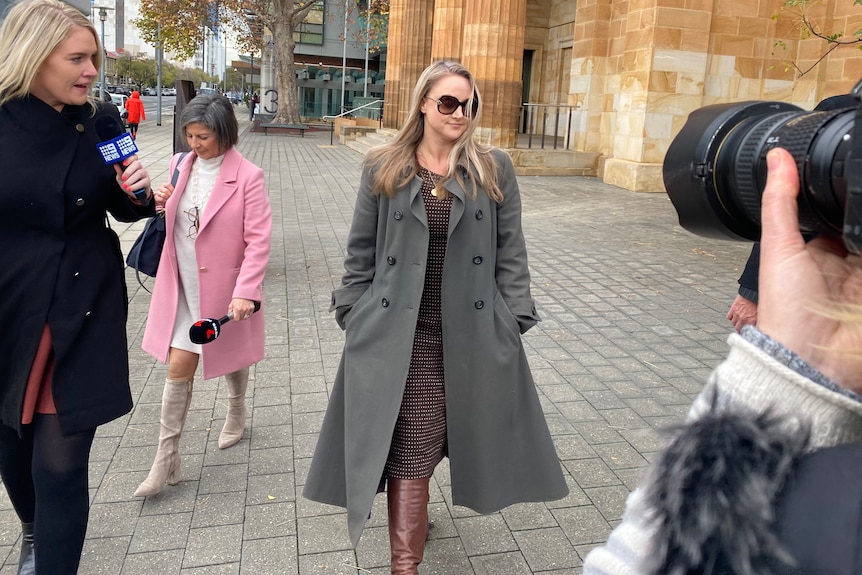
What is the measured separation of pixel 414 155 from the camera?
2.98 meters

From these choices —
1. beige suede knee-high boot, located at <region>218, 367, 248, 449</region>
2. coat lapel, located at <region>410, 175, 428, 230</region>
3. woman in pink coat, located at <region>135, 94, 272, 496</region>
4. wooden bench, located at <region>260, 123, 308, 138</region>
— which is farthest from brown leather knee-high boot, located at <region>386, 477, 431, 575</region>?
wooden bench, located at <region>260, 123, 308, 138</region>

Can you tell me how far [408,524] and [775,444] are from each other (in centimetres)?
211

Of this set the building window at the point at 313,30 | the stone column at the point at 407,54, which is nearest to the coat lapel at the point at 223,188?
the stone column at the point at 407,54

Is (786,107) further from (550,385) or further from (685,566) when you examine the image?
(550,385)

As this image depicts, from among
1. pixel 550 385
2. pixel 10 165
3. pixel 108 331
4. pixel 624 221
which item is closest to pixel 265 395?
pixel 550 385

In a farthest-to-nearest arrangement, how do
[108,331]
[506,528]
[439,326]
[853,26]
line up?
[853,26] < [506,528] < [439,326] < [108,331]

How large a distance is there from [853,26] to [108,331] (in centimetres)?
1465

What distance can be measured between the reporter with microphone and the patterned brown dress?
1028 millimetres

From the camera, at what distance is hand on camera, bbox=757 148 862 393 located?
89cm

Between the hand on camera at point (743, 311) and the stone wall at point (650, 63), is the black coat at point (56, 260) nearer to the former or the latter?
the hand on camera at point (743, 311)

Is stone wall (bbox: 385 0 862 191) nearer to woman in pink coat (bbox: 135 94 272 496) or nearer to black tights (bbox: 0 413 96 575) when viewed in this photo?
woman in pink coat (bbox: 135 94 272 496)

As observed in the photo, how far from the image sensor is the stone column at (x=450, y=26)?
19938 millimetres

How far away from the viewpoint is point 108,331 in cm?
270

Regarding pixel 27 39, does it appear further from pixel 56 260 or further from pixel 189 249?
pixel 189 249
